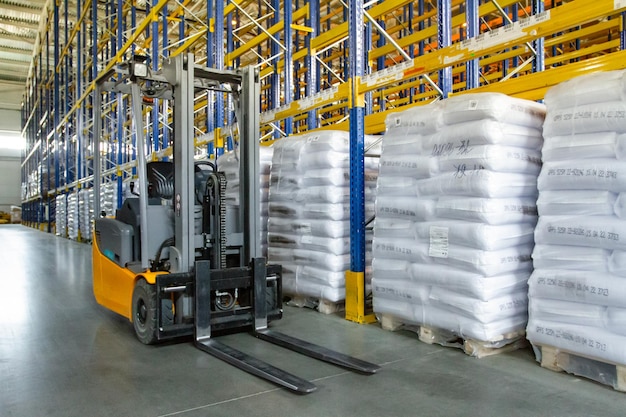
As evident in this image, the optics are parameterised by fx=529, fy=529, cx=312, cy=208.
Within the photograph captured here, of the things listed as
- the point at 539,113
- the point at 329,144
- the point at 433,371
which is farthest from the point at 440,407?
the point at 329,144

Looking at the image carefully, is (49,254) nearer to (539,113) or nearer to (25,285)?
(25,285)

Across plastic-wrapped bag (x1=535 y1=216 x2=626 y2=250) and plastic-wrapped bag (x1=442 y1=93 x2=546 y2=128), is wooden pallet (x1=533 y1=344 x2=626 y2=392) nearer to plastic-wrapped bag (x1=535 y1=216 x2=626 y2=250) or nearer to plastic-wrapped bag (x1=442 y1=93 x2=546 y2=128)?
plastic-wrapped bag (x1=535 y1=216 x2=626 y2=250)

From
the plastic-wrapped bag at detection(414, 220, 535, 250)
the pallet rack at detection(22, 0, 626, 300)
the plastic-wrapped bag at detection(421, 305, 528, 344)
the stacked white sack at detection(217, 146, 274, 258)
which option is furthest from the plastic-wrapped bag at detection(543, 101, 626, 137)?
the stacked white sack at detection(217, 146, 274, 258)

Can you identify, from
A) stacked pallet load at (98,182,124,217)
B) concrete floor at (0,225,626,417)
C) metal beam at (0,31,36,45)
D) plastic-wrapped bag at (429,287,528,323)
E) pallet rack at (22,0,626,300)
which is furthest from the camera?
metal beam at (0,31,36,45)

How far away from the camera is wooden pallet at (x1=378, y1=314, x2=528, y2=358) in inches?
138

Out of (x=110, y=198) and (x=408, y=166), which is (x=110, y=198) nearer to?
(x=110, y=198)

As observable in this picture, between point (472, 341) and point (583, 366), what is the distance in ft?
2.23

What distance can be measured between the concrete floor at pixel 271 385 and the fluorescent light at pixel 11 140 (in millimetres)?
33557

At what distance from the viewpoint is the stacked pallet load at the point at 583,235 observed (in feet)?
9.45

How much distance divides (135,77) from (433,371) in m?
2.99

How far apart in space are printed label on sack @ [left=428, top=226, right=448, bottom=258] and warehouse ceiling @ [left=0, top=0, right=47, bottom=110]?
70.3 ft

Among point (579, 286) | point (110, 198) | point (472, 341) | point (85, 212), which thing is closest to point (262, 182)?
point (472, 341)

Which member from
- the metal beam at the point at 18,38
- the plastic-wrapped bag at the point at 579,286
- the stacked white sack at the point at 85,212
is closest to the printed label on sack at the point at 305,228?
the plastic-wrapped bag at the point at 579,286

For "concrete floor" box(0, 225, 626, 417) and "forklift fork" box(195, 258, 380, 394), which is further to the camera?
"forklift fork" box(195, 258, 380, 394)
